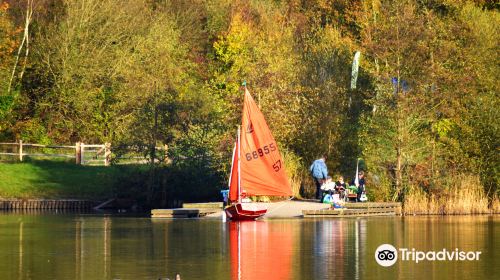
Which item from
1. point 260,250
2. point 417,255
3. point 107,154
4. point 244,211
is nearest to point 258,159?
point 244,211

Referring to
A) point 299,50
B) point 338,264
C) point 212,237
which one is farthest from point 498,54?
point 338,264

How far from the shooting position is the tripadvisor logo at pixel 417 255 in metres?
34.7

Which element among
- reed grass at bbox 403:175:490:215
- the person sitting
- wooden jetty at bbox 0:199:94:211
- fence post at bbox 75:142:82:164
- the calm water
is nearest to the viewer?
the calm water

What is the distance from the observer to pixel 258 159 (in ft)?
165

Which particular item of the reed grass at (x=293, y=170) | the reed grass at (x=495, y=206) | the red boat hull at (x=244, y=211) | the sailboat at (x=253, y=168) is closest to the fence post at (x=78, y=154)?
the reed grass at (x=293, y=170)

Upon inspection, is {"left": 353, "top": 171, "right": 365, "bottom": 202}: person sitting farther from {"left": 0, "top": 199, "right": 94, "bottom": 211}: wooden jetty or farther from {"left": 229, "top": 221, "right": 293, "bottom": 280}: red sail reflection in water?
{"left": 0, "top": 199, "right": 94, "bottom": 211}: wooden jetty

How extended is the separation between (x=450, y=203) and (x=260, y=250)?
56.8 feet

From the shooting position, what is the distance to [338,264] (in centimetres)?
3344

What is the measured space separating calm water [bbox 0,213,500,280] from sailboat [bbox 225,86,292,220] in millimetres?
1151

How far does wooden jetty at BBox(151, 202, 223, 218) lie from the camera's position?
5166 cm

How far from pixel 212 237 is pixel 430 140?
16.8 m

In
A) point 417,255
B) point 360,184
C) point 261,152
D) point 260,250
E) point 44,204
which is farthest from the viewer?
point 44,204

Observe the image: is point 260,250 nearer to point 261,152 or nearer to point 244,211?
point 244,211

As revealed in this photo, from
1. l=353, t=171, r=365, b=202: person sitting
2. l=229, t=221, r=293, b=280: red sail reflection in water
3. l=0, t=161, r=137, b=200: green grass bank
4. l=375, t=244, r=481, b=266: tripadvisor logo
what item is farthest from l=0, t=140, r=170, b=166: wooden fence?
l=375, t=244, r=481, b=266: tripadvisor logo
